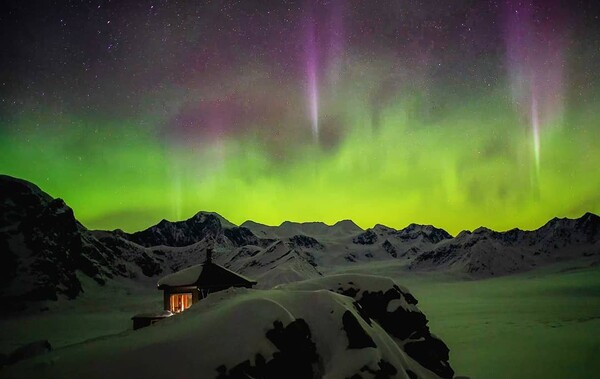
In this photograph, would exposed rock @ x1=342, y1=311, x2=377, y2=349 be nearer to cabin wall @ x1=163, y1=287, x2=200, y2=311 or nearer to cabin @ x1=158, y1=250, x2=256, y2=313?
cabin @ x1=158, y1=250, x2=256, y2=313

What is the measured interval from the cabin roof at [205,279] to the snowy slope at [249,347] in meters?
10.7

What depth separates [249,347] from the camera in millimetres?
15789

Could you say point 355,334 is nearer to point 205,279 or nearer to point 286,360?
point 286,360

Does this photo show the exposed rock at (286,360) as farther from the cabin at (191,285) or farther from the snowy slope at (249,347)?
the cabin at (191,285)

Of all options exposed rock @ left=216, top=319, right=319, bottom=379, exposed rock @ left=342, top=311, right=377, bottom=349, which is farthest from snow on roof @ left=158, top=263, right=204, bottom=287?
Answer: exposed rock @ left=342, top=311, right=377, bottom=349

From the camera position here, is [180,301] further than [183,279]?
No

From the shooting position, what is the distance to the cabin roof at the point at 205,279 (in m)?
32.4

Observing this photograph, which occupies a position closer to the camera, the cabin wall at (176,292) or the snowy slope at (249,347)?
the snowy slope at (249,347)

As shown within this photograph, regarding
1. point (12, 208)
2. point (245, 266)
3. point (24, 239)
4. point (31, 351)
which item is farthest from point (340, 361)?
point (12, 208)

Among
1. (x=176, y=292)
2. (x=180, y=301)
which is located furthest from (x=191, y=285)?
(x=180, y=301)

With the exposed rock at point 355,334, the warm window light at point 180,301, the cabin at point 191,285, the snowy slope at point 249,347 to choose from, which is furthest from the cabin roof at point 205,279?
the exposed rock at point 355,334

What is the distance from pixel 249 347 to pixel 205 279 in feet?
58.5

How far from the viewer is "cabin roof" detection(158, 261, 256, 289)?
3238 cm

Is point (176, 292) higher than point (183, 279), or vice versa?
point (183, 279)
